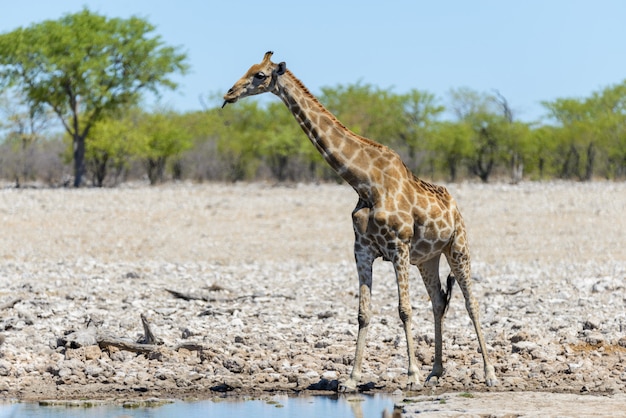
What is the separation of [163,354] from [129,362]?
1.12 feet

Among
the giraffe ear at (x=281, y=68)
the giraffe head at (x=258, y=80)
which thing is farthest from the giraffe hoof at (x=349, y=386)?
the giraffe ear at (x=281, y=68)

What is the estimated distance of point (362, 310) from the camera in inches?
380

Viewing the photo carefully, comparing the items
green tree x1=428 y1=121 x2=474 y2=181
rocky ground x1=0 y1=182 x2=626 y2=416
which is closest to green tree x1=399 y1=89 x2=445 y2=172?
green tree x1=428 y1=121 x2=474 y2=181

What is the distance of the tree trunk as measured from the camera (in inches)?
1729

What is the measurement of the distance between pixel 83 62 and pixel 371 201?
36.3m

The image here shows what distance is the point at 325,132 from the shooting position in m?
9.77

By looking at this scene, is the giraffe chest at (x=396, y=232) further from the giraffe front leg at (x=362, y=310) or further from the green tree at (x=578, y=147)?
the green tree at (x=578, y=147)

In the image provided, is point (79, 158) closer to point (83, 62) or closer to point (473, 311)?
point (83, 62)

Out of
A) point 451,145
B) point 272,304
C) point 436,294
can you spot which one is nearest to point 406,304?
point 436,294

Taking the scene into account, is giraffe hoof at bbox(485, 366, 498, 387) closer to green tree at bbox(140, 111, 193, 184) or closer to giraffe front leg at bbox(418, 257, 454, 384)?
giraffe front leg at bbox(418, 257, 454, 384)

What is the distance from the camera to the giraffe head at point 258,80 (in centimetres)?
943

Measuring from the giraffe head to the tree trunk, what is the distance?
1384 inches

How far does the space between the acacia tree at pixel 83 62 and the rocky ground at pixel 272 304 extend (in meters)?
17.0

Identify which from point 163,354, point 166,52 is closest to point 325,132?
point 163,354
